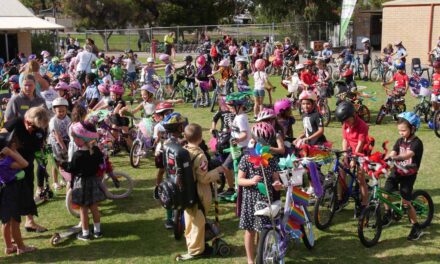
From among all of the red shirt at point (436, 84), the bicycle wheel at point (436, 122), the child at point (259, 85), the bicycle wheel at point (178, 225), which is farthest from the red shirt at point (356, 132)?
the child at point (259, 85)

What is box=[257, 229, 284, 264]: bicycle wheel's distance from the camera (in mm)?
4887

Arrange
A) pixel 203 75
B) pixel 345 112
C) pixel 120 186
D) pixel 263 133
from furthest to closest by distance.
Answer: pixel 203 75 → pixel 120 186 → pixel 345 112 → pixel 263 133

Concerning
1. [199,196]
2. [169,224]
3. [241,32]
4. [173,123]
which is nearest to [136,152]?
[169,224]

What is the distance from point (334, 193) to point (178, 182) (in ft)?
7.35

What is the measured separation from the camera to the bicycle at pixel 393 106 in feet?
43.7

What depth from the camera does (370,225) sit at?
614cm

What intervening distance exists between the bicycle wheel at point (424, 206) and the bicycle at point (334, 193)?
30.0 inches

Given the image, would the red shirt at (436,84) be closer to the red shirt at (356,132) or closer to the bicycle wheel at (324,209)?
the red shirt at (356,132)

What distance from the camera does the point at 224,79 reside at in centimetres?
1505

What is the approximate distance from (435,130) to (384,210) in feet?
19.2

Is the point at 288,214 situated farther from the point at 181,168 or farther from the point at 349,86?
the point at 349,86

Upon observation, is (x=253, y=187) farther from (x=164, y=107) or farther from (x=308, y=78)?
(x=308, y=78)

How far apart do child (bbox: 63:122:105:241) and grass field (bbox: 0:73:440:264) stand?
1.92 ft

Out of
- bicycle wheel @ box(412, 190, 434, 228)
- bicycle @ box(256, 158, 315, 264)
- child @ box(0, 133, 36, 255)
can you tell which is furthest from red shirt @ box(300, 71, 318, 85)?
child @ box(0, 133, 36, 255)
